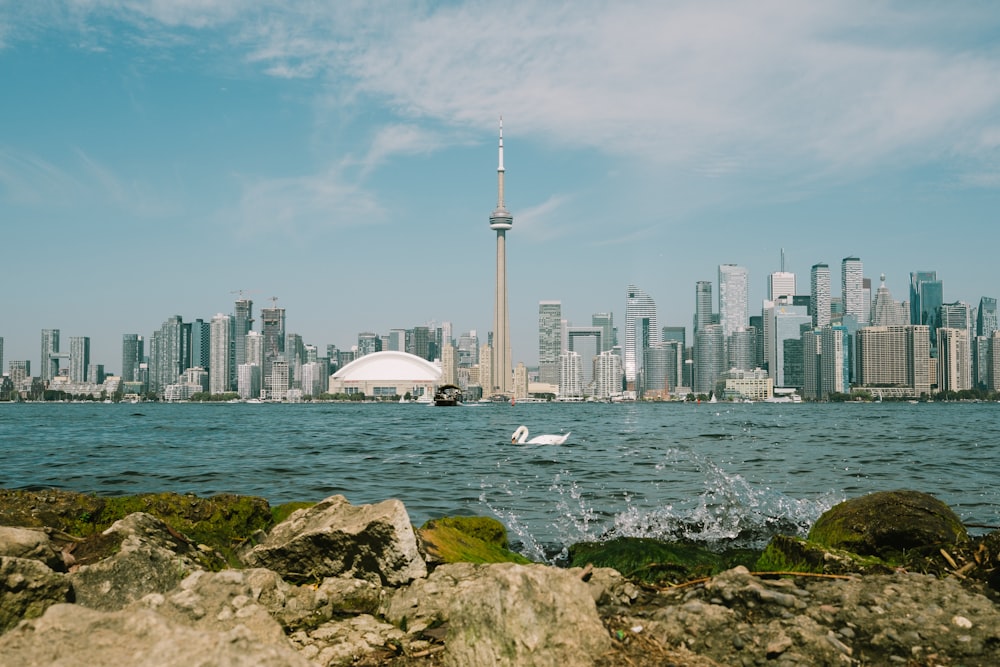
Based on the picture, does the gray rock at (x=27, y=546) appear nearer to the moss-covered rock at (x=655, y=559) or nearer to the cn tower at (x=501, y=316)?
the moss-covered rock at (x=655, y=559)

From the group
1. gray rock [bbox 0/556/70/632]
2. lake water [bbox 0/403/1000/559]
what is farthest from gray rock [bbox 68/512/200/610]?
lake water [bbox 0/403/1000/559]

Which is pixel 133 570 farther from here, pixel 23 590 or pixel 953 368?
pixel 953 368

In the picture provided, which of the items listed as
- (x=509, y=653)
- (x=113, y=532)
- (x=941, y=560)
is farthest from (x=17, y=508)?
(x=941, y=560)

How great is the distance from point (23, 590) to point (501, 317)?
17582cm

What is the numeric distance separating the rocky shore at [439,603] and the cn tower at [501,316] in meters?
174

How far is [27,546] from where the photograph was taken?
15.3ft

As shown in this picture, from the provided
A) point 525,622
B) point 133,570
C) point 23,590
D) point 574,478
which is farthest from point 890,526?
point 574,478

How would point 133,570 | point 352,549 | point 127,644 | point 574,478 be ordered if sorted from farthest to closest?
point 574,478
point 352,549
point 133,570
point 127,644

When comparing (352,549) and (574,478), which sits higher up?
(352,549)

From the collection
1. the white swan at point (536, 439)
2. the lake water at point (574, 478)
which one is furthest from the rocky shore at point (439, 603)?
the white swan at point (536, 439)

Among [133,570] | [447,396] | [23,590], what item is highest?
[23,590]

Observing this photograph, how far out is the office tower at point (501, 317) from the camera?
18038cm

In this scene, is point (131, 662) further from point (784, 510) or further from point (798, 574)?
point (784, 510)

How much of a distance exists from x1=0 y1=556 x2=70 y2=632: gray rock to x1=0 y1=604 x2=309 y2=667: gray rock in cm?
173
